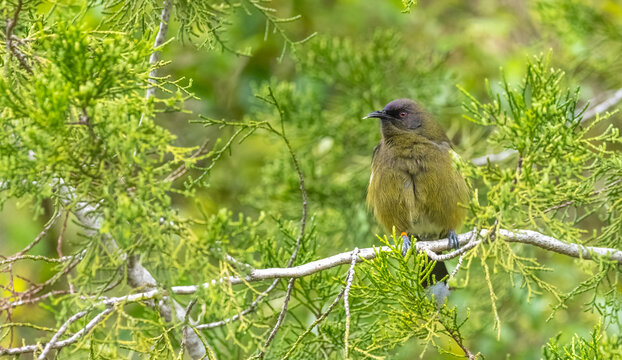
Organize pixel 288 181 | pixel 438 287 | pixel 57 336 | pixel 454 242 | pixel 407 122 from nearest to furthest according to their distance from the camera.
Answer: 1. pixel 57 336
2. pixel 438 287
3. pixel 454 242
4. pixel 407 122
5. pixel 288 181

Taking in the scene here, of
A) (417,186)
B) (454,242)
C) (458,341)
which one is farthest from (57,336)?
(417,186)

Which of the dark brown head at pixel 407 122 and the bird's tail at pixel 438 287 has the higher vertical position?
the dark brown head at pixel 407 122

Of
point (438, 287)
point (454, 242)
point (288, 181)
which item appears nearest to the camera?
point (438, 287)

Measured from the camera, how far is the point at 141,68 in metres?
2.23

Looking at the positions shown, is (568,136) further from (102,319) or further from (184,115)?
(184,115)

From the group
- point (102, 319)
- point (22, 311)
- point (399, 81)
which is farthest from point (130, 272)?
point (399, 81)

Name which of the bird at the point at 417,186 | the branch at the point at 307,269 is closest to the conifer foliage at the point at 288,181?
the branch at the point at 307,269

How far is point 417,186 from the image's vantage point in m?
4.32

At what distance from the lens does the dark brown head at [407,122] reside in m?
4.67

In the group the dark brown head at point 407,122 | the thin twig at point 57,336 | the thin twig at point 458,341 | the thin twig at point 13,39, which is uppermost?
the dark brown head at point 407,122

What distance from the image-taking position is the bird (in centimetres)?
430

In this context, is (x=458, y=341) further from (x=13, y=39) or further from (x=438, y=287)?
(x=13, y=39)

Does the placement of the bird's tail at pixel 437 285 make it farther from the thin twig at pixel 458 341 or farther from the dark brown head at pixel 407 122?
the dark brown head at pixel 407 122

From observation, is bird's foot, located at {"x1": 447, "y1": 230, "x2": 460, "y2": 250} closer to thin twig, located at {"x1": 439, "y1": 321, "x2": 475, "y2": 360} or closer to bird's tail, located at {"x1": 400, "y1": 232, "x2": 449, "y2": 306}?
bird's tail, located at {"x1": 400, "y1": 232, "x2": 449, "y2": 306}
